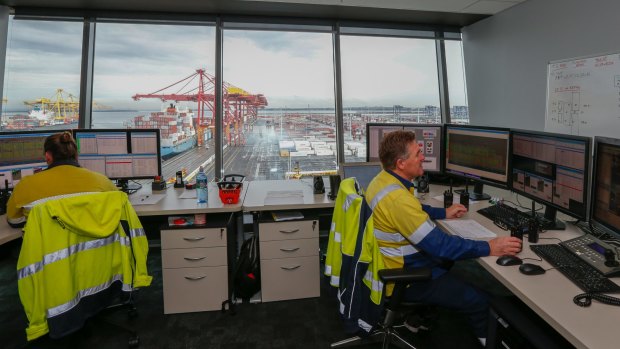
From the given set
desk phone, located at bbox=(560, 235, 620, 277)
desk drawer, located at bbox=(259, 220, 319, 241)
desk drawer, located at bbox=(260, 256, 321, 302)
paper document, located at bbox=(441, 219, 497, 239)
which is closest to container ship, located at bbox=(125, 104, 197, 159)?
desk drawer, located at bbox=(259, 220, 319, 241)

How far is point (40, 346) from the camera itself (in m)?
2.28

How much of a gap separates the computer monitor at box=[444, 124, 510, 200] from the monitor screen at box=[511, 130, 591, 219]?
0.10m

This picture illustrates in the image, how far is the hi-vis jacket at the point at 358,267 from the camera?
5.72ft

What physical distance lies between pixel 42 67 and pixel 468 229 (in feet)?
14.6

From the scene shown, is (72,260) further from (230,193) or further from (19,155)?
(19,155)

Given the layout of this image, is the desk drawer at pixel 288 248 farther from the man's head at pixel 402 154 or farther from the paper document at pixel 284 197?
the man's head at pixel 402 154

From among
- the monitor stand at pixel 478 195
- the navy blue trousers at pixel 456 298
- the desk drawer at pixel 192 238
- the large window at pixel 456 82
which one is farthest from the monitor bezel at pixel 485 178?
the large window at pixel 456 82

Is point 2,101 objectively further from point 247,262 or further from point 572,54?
point 572,54

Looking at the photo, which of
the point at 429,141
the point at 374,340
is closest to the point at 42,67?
the point at 429,141

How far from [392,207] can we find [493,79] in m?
3.30

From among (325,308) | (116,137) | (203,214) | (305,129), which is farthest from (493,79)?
(116,137)

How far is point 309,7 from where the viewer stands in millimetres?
3793

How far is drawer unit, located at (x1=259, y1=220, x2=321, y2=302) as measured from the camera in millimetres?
2740

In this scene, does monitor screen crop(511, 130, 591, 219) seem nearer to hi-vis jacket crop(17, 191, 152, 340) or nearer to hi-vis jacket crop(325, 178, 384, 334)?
hi-vis jacket crop(325, 178, 384, 334)
